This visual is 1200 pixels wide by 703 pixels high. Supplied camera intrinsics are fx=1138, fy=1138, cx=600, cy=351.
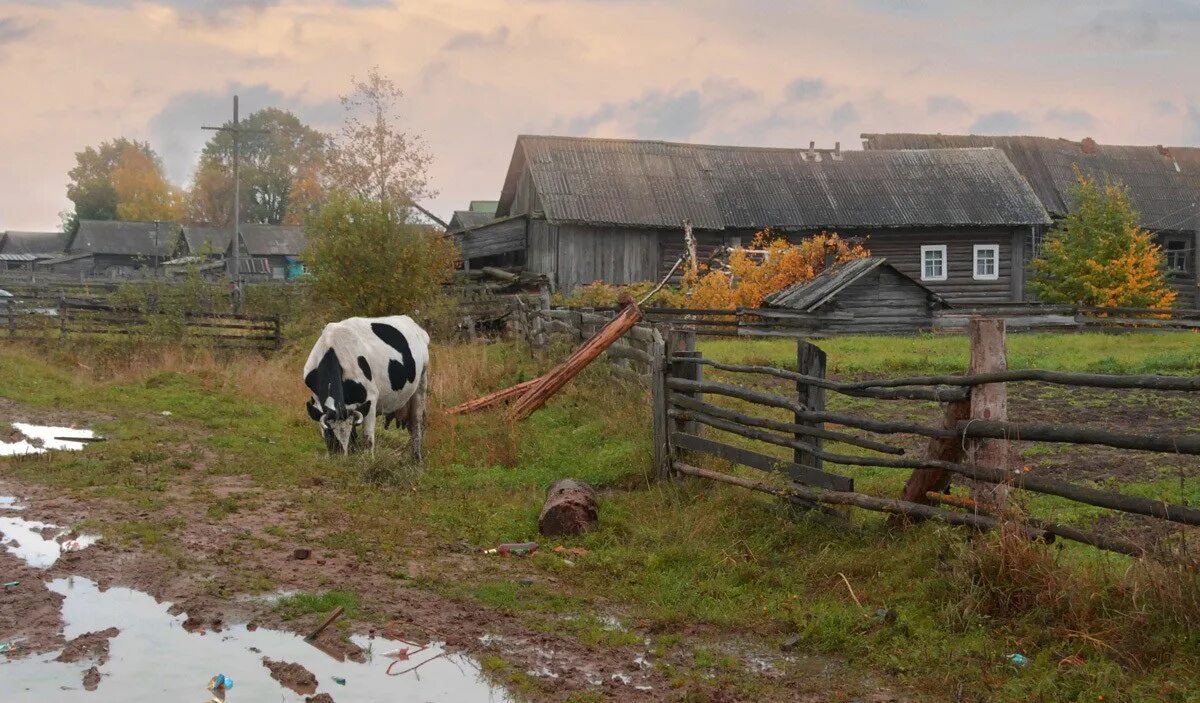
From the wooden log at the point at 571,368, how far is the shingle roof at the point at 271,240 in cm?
6117

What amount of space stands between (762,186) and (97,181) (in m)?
Result: 75.1

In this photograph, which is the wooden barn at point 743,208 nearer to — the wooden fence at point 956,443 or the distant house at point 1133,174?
the distant house at point 1133,174

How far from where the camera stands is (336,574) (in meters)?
Result: 7.25

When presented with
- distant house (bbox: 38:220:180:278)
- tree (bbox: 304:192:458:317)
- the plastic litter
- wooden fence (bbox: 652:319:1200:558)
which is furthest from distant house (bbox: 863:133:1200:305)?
distant house (bbox: 38:220:180:278)

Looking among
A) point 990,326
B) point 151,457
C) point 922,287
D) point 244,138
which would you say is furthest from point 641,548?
point 244,138

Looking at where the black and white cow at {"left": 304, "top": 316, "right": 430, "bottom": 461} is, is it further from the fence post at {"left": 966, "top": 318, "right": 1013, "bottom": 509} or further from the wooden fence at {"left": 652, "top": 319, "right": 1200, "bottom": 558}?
the fence post at {"left": 966, "top": 318, "right": 1013, "bottom": 509}

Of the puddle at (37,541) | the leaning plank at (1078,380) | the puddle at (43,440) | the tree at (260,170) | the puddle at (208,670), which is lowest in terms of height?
the puddle at (208,670)

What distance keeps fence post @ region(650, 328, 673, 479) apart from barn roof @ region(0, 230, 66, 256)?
8581cm

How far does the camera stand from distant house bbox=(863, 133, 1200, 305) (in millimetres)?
44188

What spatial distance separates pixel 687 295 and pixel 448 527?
77.6 feet

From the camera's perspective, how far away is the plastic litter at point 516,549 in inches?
316

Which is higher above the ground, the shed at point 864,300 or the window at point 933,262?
the window at point 933,262

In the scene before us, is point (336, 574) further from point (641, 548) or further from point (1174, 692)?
point (1174, 692)

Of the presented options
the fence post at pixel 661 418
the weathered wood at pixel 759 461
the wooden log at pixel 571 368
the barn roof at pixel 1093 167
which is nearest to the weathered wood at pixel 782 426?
the fence post at pixel 661 418
